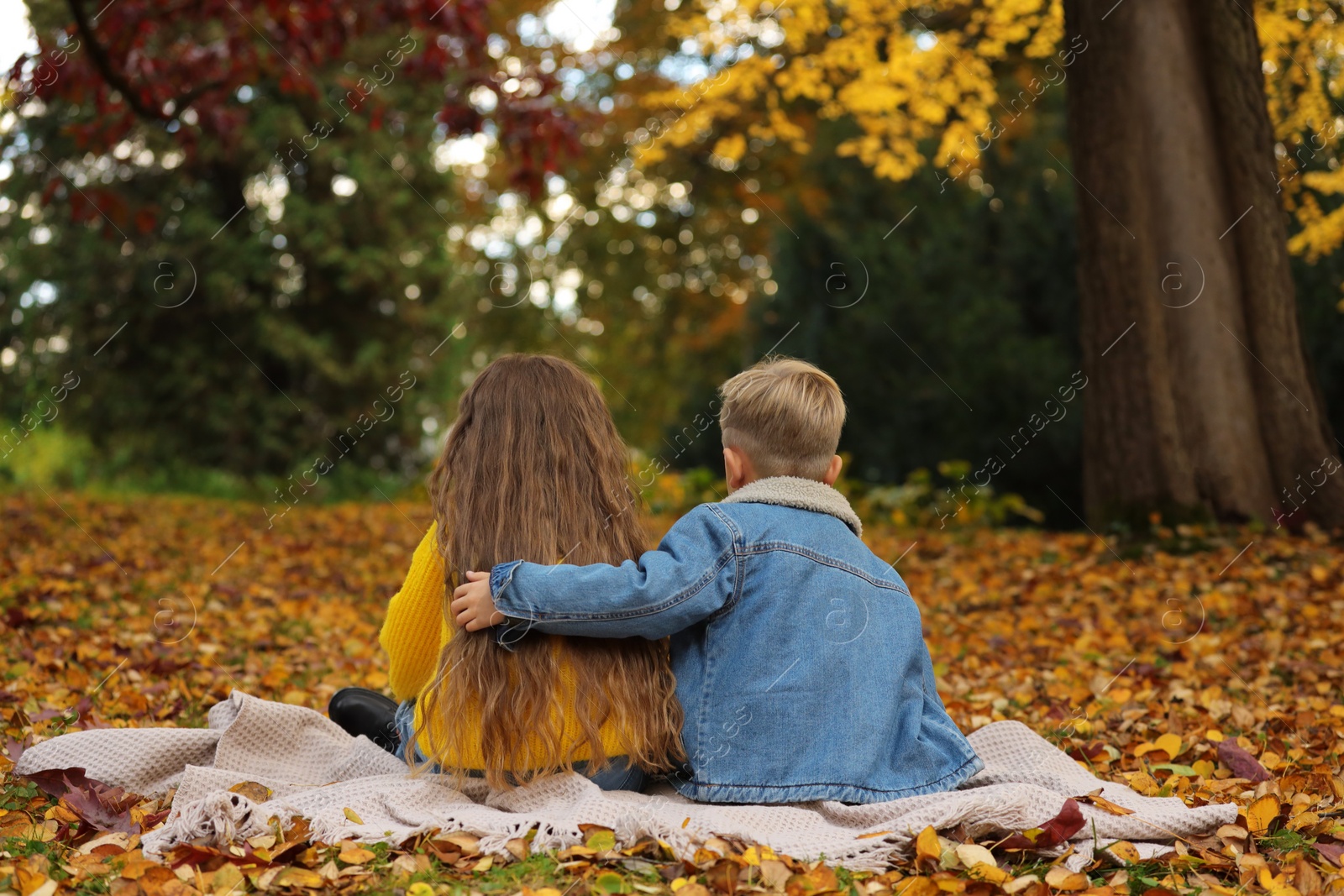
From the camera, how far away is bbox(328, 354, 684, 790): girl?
2.44 m

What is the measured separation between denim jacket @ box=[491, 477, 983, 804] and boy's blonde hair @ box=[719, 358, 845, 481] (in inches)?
2.9

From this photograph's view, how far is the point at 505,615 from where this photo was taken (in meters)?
2.36

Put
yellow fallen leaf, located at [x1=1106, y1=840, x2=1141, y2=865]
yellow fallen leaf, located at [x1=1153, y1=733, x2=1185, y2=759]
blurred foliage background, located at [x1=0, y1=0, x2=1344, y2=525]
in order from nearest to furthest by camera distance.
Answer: yellow fallen leaf, located at [x1=1106, y1=840, x2=1141, y2=865], yellow fallen leaf, located at [x1=1153, y1=733, x2=1185, y2=759], blurred foliage background, located at [x1=0, y1=0, x2=1344, y2=525]

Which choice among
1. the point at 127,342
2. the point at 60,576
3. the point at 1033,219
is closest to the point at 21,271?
the point at 127,342

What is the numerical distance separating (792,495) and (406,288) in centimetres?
1027

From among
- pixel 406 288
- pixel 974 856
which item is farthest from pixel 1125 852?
pixel 406 288

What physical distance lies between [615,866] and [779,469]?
91cm

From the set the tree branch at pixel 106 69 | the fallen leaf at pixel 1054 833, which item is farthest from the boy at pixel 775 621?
the tree branch at pixel 106 69

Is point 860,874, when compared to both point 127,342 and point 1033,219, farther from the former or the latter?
point 127,342

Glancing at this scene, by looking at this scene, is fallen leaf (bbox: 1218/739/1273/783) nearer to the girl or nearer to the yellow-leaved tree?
the girl

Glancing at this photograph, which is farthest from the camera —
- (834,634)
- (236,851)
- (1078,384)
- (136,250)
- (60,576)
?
(136,250)

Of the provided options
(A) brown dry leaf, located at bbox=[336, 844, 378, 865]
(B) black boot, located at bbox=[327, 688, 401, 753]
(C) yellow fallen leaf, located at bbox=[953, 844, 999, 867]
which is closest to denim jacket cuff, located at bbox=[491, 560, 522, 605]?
(A) brown dry leaf, located at bbox=[336, 844, 378, 865]

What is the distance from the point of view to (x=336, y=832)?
230 cm

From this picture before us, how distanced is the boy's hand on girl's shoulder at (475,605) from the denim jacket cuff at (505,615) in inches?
0.7
